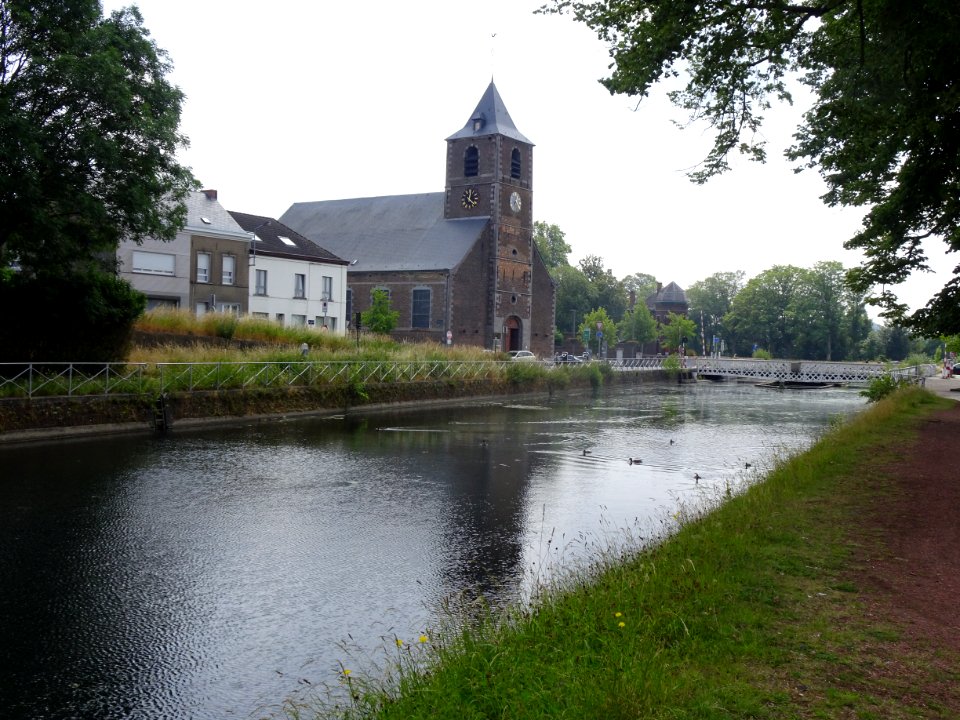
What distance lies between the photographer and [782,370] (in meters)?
66.3

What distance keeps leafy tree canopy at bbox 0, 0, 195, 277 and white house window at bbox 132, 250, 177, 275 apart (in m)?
19.3

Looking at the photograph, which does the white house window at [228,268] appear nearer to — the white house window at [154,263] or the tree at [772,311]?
the white house window at [154,263]

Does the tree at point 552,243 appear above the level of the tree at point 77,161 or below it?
above

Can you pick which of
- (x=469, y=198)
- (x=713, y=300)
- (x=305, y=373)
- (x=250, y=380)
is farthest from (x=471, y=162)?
(x=713, y=300)

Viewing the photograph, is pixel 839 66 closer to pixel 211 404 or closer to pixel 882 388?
pixel 211 404

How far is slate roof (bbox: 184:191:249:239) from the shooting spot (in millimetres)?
42169

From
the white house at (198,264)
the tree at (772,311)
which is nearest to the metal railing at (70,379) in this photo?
the white house at (198,264)

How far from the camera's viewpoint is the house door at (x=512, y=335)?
202 feet

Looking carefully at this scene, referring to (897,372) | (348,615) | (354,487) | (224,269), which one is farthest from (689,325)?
(348,615)

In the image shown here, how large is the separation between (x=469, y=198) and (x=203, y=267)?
23.2 meters

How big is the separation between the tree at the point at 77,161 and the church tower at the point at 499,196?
3911 centimetres

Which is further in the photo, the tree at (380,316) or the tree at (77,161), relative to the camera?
the tree at (380,316)

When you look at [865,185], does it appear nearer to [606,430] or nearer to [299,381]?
[606,430]

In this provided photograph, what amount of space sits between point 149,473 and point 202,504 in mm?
2948
